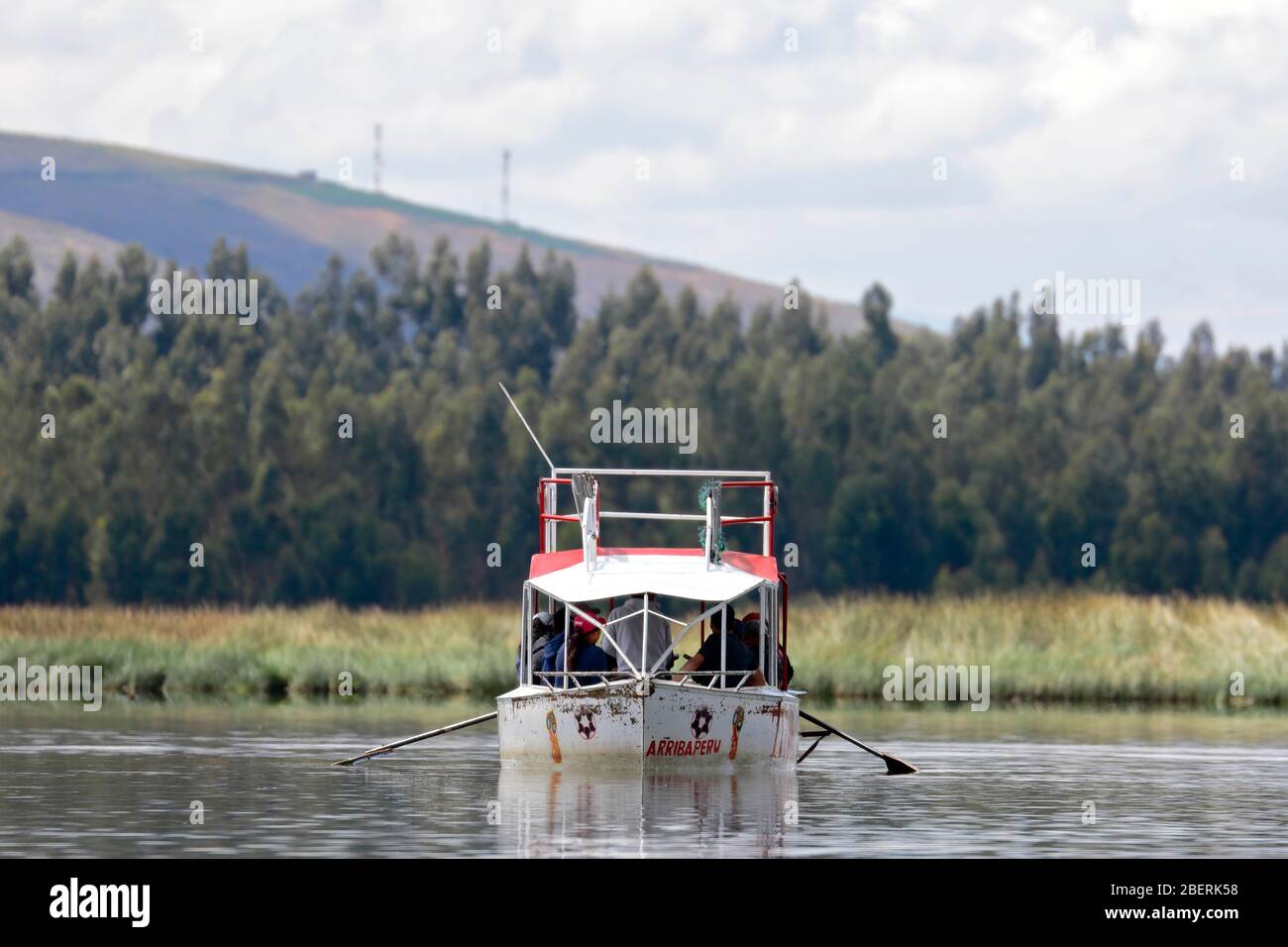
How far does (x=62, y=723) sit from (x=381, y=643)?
51.4 feet

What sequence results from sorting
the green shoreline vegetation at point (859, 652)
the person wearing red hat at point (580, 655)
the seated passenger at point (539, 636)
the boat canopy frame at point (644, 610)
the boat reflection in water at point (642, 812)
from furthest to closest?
the green shoreline vegetation at point (859, 652), the seated passenger at point (539, 636), the person wearing red hat at point (580, 655), the boat canopy frame at point (644, 610), the boat reflection in water at point (642, 812)

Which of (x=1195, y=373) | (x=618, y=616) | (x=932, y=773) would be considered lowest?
(x=932, y=773)

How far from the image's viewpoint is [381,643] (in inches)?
2181

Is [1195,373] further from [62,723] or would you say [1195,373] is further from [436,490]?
[62,723]

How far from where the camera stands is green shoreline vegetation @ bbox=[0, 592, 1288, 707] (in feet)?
161

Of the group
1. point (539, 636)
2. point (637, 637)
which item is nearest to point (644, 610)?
point (637, 637)

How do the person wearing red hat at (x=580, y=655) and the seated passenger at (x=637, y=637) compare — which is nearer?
the seated passenger at (x=637, y=637)

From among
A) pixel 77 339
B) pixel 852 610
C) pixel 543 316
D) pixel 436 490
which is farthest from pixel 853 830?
pixel 543 316

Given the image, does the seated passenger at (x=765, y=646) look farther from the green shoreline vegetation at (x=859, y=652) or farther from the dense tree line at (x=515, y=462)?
the dense tree line at (x=515, y=462)

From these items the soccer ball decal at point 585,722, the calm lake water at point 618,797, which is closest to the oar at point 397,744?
the calm lake water at point 618,797

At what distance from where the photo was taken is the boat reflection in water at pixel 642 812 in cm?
2339

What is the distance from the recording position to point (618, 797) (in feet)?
90.6

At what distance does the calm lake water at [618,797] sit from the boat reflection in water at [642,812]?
47 mm
